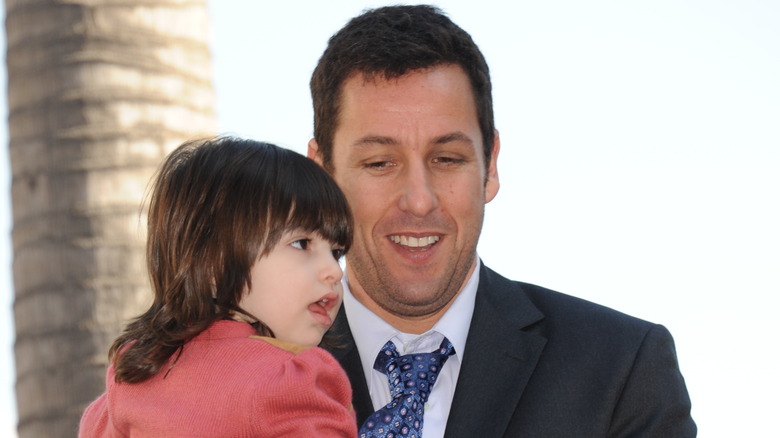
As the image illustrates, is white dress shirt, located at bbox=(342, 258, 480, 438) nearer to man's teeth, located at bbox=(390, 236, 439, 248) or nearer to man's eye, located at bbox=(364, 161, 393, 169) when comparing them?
man's teeth, located at bbox=(390, 236, 439, 248)

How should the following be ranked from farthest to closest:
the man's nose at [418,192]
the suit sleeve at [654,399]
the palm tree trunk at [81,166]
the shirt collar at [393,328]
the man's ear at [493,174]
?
1. the palm tree trunk at [81,166]
2. the man's ear at [493,174]
3. the shirt collar at [393,328]
4. the man's nose at [418,192]
5. the suit sleeve at [654,399]

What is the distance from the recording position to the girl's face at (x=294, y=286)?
11.0ft

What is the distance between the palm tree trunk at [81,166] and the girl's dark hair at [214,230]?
8.32 ft

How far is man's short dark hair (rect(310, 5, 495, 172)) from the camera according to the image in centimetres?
479

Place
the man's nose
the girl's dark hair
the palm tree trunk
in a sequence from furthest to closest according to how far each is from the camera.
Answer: the palm tree trunk → the man's nose → the girl's dark hair

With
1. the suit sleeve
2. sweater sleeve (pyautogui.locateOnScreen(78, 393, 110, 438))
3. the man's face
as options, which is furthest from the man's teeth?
sweater sleeve (pyautogui.locateOnScreen(78, 393, 110, 438))

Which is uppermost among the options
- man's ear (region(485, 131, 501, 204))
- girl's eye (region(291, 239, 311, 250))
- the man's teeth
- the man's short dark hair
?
the man's short dark hair

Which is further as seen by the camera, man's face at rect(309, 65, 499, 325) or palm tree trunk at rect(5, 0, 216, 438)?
palm tree trunk at rect(5, 0, 216, 438)

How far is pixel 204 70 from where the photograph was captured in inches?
256

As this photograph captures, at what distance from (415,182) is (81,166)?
2.15m

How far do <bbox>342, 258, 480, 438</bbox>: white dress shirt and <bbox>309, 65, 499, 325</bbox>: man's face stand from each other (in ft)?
0.26

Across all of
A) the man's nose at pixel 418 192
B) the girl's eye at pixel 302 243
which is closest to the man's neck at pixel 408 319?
the man's nose at pixel 418 192

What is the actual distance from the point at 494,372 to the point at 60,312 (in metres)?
2.48

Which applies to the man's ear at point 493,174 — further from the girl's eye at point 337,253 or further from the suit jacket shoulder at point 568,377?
the girl's eye at point 337,253
